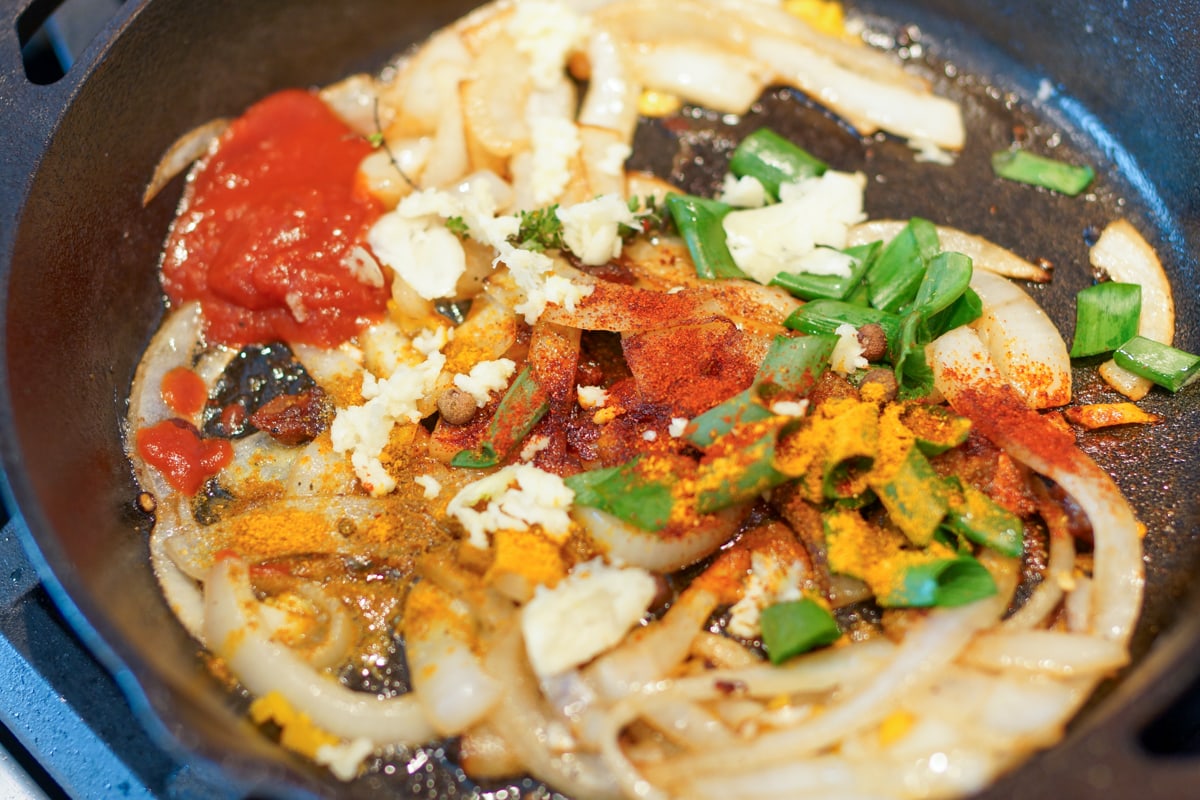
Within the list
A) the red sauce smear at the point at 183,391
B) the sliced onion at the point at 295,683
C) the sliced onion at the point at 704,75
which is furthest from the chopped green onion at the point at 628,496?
the sliced onion at the point at 704,75

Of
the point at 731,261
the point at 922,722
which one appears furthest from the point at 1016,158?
the point at 922,722

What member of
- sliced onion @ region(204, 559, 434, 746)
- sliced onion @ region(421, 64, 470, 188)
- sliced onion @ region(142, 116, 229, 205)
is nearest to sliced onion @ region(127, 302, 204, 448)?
sliced onion @ region(142, 116, 229, 205)

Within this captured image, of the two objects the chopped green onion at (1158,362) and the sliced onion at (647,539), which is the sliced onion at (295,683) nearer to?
the sliced onion at (647,539)

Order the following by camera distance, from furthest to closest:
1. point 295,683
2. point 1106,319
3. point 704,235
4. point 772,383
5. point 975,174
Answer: point 975,174 < point 704,235 < point 1106,319 < point 772,383 < point 295,683

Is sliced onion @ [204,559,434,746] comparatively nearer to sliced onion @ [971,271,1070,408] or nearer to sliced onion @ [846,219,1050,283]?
sliced onion @ [971,271,1070,408]

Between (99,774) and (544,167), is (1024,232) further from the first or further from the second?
(99,774)

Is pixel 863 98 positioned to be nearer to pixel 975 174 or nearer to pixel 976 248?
pixel 975 174

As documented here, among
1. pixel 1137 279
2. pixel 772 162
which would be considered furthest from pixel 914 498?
pixel 772 162
